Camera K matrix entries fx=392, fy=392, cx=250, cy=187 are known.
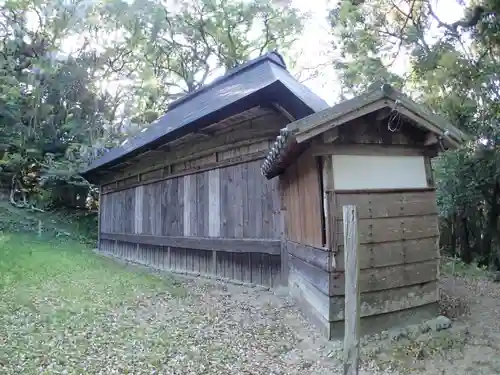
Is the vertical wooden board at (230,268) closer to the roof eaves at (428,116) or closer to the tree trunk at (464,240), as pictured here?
the roof eaves at (428,116)

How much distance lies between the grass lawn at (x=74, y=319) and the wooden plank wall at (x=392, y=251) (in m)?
2.12

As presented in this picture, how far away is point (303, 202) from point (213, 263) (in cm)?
307

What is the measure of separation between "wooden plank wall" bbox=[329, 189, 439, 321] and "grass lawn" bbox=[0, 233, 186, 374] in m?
2.12

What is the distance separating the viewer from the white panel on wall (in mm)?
4250

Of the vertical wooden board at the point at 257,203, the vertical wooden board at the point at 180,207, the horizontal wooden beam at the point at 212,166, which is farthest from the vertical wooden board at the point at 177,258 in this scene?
the vertical wooden board at the point at 257,203

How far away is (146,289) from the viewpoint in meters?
6.36

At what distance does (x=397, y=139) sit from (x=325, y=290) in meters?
1.95

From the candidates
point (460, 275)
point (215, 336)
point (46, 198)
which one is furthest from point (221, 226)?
point (46, 198)

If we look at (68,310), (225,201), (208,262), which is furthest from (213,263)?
(68,310)

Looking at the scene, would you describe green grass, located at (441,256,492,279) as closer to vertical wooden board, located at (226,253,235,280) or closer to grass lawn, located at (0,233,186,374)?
vertical wooden board, located at (226,253,235,280)

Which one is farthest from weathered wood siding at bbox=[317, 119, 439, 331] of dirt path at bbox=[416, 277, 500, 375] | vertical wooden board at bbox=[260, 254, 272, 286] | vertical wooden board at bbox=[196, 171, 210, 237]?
vertical wooden board at bbox=[196, 171, 210, 237]

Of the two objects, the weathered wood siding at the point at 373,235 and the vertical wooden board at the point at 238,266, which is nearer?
the weathered wood siding at the point at 373,235

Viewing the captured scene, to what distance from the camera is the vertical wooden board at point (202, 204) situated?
753 centimetres

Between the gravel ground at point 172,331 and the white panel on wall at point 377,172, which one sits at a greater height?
the white panel on wall at point 377,172
